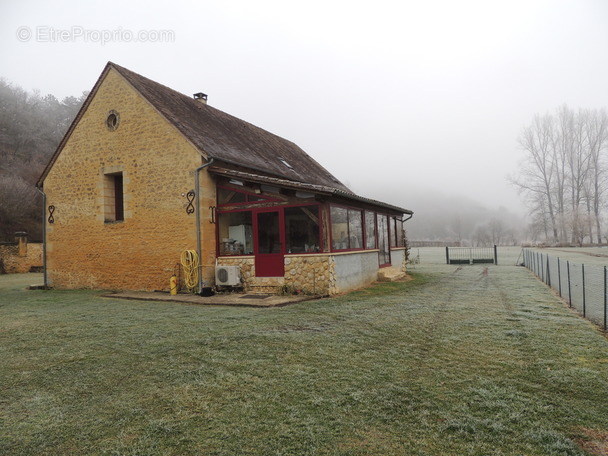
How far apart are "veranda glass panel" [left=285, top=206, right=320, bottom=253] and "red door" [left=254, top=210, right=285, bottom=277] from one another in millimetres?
218

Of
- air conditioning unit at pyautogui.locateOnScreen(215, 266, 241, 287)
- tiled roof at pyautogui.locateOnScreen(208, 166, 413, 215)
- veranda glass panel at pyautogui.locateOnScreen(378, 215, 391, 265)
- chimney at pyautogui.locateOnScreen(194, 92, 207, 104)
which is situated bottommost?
air conditioning unit at pyautogui.locateOnScreen(215, 266, 241, 287)

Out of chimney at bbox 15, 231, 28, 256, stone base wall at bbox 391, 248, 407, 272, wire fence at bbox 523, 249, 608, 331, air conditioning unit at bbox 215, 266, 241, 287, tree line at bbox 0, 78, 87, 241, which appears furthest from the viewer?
tree line at bbox 0, 78, 87, 241

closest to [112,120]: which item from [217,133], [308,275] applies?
[217,133]

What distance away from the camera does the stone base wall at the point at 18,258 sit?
2202 centimetres

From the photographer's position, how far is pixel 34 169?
3631cm

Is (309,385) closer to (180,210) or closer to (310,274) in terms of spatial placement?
(310,274)

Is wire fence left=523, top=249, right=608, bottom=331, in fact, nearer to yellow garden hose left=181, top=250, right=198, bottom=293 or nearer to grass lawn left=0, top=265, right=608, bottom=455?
grass lawn left=0, top=265, right=608, bottom=455

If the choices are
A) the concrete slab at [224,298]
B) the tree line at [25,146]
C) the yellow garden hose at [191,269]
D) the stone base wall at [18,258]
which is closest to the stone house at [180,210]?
the yellow garden hose at [191,269]

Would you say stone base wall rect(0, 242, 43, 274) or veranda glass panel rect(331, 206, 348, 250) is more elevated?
veranda glass panel rect(331, 206, 348, 250)

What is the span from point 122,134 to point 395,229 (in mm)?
11666

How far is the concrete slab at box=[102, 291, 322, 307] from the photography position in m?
8.86

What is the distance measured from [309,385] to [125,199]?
1095 cm

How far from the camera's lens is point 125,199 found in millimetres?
12578

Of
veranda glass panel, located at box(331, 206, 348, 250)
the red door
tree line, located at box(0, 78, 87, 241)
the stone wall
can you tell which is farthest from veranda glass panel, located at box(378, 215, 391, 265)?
tree line, located at box(0, 78, 87, 241)
